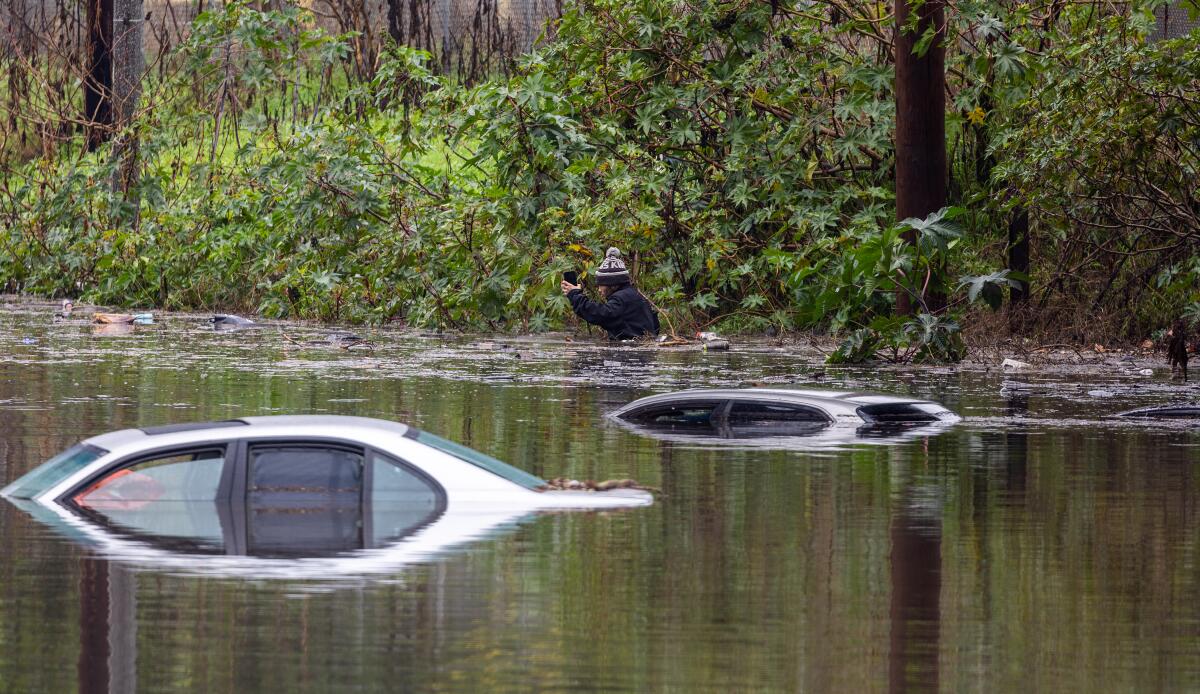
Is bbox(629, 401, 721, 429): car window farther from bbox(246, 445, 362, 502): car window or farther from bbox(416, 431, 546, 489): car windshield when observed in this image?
bbox(246, 445, 362, 502): car window

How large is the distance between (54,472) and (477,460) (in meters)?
2.67

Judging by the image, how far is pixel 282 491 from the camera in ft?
36.8

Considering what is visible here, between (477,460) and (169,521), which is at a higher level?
(477,460)

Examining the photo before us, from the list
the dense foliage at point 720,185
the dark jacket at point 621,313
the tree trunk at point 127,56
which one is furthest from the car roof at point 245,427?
the tree trunk at point 127,56

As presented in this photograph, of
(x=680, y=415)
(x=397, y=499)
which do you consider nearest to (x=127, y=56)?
(x=680, y=415)

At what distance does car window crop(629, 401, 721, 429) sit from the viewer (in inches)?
720

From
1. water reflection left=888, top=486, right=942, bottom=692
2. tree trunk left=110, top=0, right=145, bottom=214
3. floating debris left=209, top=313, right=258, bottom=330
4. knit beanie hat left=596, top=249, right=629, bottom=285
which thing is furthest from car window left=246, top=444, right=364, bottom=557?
tree trunk left=110, top=0, right=145, bottom=214

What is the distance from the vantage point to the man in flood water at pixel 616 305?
2724cm

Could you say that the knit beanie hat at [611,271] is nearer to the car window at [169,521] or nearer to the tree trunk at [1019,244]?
the tree trunk at [1019,244]

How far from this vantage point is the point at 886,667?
322 inches

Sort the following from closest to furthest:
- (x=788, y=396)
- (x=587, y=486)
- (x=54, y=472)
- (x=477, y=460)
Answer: (x=477, y=460) < (x=54, y=472) < (x=587, y=486) < (x=788, y=396)

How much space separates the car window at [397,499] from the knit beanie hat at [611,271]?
15947 millimetres

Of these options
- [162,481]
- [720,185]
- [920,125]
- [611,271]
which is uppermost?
[920,125]

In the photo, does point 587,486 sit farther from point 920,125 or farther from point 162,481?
point 920,125
